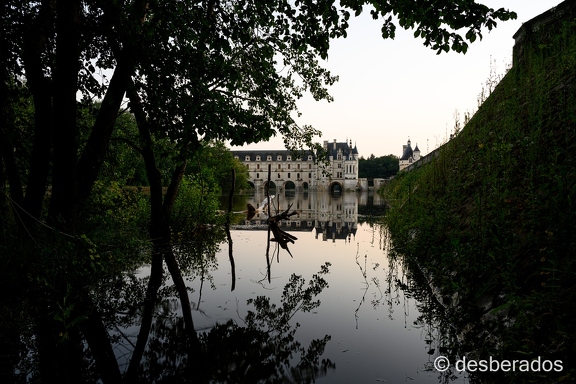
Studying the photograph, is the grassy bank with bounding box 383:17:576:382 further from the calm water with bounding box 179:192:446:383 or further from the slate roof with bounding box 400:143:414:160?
the slate roof with bounding box 400:143:414:160

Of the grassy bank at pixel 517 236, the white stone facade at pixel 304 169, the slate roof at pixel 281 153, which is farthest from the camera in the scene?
the slate roof at pixel 281 153

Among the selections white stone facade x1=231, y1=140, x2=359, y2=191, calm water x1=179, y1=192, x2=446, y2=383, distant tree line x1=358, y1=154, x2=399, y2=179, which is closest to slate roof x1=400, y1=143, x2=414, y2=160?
white stone facade x1=231, y1=140, x2=359, y2=191

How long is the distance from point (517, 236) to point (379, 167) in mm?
134123

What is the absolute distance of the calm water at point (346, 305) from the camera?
13.3 feet

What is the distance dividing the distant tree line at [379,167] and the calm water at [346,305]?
125 m

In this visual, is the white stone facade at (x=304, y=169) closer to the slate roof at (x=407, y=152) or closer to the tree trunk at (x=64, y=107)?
the slate roof at (x=407, y=152)

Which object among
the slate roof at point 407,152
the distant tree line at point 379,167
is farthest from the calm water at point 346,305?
the distant tree line at point 379,167

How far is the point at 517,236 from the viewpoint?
4562 millimetres

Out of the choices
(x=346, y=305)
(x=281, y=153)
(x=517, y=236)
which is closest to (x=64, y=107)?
(x=346, y=305)

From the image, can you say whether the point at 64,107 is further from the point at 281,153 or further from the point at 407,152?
the point at 281,153

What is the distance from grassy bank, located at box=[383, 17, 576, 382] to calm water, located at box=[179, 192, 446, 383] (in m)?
0.64

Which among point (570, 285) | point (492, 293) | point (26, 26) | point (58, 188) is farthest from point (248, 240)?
point (570, 285)

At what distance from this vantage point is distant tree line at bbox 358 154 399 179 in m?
132

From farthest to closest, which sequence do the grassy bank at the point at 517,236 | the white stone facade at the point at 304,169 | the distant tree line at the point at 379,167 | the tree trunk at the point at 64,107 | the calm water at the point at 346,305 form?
the distant tree line at the point at 379,167 < the white stone facade at the point at 304,169 < the tree trunk at the point at 64,107 < the calm water at the point at 346,305 < the grassy bank at the point at 517,236
